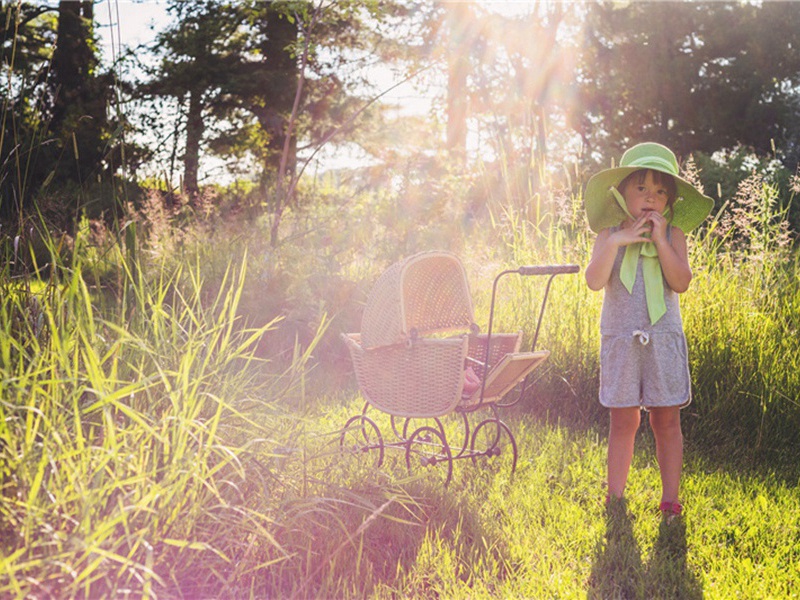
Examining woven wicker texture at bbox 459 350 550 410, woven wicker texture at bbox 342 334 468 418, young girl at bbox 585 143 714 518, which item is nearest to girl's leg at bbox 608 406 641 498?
young girl at bbox 585 143 714 518

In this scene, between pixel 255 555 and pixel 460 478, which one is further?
pixel 460 478

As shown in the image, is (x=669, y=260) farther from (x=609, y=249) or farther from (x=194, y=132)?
(x=194, y=132)

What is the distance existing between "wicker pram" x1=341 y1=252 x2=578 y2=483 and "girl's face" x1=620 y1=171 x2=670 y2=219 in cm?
42

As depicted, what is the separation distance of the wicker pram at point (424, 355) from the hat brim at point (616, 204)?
1.14 feet

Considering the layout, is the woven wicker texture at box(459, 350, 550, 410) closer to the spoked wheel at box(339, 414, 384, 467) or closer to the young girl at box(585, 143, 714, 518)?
the young girl at box(585, 143, 714, 518)

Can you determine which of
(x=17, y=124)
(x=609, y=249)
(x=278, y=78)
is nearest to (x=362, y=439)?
(x=609, y=249)

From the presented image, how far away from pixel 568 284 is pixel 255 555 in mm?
3092

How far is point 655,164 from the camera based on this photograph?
3082mm

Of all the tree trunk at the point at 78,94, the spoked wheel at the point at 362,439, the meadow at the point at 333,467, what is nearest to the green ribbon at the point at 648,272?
the meadow at the point at 333,467

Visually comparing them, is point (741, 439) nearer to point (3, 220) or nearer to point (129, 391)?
point (129, 391)

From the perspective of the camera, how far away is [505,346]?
12.6 ft

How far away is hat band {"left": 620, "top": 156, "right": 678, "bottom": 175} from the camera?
3059 millimetres

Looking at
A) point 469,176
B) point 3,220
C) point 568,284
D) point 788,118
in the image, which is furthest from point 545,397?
point 788,118

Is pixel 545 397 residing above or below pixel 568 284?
below
